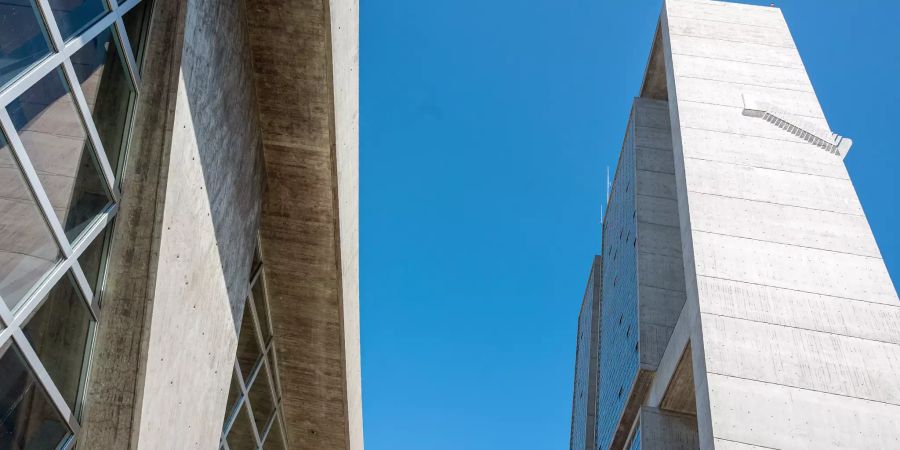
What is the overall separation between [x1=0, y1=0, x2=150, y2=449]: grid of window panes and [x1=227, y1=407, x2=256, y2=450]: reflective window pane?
751 cm

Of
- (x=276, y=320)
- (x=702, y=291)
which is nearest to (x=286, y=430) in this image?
(x=276, y=320)

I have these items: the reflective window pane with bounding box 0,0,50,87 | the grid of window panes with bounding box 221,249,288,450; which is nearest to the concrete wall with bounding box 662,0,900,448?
the grid of window panes with bounding box 221,249,288,450

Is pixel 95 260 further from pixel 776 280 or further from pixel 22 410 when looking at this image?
pixel 776 280

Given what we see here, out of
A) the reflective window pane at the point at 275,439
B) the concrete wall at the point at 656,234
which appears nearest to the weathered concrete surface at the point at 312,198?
the reflective window pane at the point at 275,439

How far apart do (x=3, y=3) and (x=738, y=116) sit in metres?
24.7

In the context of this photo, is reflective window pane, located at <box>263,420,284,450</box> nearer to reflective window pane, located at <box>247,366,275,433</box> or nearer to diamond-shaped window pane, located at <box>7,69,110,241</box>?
reflective window pane, located at <box>247,366,275,433</box>

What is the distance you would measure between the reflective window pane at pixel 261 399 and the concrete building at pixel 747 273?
1010 centimetres

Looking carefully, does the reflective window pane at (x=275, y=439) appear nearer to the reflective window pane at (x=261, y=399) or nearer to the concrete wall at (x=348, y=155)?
the reflective window pane at (x=261, y=399)

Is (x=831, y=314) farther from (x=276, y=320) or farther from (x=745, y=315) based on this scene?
(x=276, y=320)

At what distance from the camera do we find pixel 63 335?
7469 millimetres

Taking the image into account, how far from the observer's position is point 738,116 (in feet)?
85.8

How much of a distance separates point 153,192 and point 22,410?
255cm

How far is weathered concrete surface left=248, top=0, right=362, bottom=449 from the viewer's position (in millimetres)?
10812

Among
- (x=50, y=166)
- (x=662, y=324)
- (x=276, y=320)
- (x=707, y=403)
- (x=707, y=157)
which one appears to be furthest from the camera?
(x=662, y=324)
